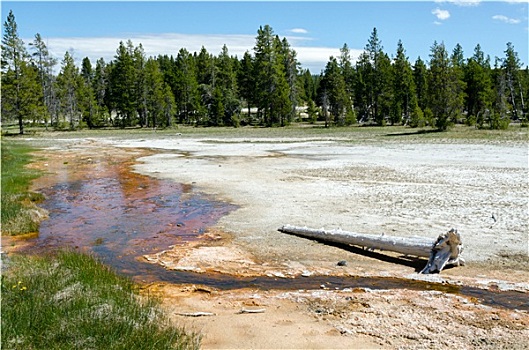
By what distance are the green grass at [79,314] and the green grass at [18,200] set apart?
21.0 feet

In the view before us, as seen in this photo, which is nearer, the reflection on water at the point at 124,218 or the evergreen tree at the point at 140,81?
the reflection on water at the point at 124,218

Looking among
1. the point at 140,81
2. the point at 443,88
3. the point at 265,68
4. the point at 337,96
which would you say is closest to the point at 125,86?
the point at 140,81

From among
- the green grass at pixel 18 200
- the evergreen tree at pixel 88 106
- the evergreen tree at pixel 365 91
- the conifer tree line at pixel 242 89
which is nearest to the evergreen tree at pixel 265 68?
the conifer tree line at pixel 242 89

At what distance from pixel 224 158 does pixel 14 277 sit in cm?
2682

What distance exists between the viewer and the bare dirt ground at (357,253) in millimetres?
8461

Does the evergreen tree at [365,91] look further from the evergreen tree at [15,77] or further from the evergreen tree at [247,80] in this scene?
the evergreen tree at [15,77]

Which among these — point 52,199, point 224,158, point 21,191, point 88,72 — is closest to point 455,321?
point 52,199

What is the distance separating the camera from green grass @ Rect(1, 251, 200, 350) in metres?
6.97

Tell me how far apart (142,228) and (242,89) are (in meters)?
78.8

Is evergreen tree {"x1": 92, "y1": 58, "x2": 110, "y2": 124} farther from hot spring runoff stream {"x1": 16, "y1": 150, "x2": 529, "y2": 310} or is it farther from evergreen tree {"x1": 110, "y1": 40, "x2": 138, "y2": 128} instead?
hot spring runoff stream {"x1": 16, "y1": 150, "x2": 529, "y2": 310}

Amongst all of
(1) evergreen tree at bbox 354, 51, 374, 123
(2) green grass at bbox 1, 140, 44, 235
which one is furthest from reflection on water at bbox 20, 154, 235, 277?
(1) evergreen tree at bbox 354, 51, 374, 123

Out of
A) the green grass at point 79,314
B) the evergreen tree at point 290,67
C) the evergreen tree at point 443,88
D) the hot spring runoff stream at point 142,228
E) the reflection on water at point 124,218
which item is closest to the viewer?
the green grass at point 79,314

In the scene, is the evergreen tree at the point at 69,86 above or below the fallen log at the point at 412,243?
above

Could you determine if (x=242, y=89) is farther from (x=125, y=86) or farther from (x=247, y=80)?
(x=125, y=86)
